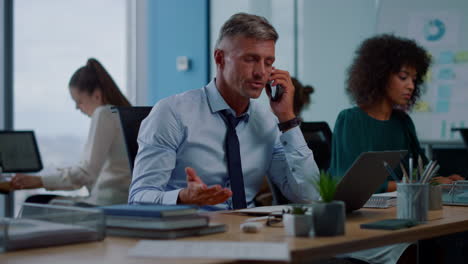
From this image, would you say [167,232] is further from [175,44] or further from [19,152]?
[175,44]

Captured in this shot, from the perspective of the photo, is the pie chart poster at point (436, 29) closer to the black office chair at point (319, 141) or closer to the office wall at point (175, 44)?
the black office chair at point (319, 141)

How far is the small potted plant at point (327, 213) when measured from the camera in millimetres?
1445

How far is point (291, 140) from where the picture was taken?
7.73ft

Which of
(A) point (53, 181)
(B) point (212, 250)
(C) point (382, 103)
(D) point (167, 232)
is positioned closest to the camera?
(B) point (212, 250)

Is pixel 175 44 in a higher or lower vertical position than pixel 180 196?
higher

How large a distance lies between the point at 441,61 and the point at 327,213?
3.41 meters

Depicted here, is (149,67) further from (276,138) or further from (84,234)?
(84,234)

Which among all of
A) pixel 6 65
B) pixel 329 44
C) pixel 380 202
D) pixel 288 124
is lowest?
pixel 380 202

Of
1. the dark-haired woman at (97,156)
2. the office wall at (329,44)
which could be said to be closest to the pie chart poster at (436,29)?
the office wall at (329,44)

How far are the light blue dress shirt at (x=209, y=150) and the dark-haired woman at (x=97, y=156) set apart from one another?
4.73 feet

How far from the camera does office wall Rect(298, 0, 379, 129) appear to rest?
5.05m

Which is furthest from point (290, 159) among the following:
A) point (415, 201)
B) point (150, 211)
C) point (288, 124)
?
point (150, 211)

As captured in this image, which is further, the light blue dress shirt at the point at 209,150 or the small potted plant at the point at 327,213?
the light blue dress shirt at the point at 209,150

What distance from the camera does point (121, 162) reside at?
379 cm
